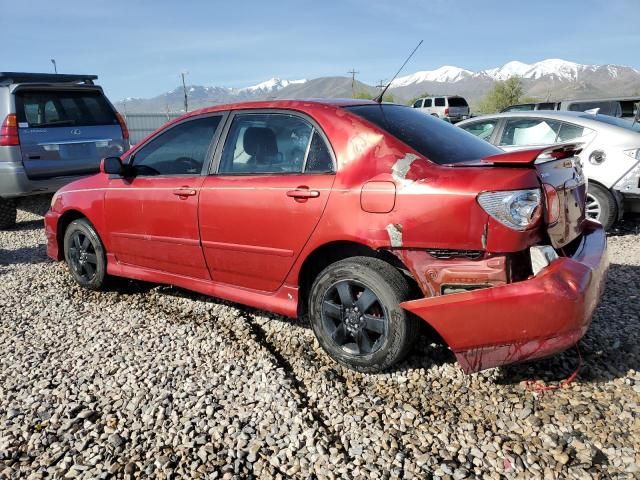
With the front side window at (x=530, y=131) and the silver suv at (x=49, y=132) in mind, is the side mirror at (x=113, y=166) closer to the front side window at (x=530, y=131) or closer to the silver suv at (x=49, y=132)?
the silver suv at (x=49, y=132)

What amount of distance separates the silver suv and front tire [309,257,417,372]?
212 inches

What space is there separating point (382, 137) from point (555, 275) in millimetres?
1144

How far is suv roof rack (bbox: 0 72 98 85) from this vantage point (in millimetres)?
6906

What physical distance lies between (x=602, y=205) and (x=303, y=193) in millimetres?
4394

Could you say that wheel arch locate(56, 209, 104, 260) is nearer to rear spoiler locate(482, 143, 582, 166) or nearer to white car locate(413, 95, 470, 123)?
rear spoiler locate(482, 143, 582, 166)

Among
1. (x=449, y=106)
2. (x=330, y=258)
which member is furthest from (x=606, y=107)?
(x=449, y=106)

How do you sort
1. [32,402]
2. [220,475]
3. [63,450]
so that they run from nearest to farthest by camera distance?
[220,475] < [63,450] < [32,402]

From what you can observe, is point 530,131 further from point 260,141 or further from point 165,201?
point 165,201

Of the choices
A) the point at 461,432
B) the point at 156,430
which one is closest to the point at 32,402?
the point at 156,430

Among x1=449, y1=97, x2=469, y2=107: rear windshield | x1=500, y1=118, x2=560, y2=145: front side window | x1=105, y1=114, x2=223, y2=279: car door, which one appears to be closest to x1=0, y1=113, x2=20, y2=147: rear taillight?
x1=105, y1=114, x2=223, y2=279: car door

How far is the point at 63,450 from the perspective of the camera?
240 cm

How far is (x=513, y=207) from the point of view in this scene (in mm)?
2422

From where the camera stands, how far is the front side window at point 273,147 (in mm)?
3059

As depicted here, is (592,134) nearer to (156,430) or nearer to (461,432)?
(461,432)
